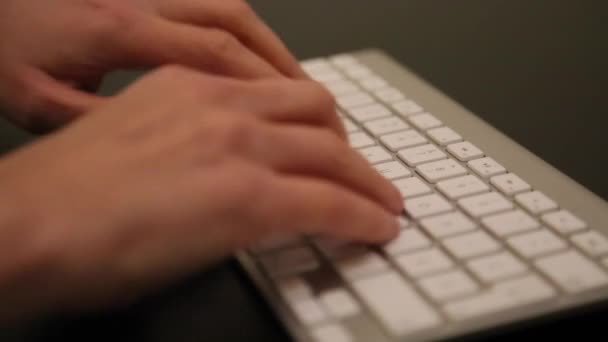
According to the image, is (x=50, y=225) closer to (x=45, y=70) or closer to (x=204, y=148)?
(x=204, y=148)

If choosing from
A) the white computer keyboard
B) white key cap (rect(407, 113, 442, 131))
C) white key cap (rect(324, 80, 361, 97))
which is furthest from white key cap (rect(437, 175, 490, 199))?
white key cap (rect(324, 80, 361, 97))

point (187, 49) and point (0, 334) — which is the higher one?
point (187, 49)

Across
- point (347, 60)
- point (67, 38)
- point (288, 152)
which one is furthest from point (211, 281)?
point (347, 60)

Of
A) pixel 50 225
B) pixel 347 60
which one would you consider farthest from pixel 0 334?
pixel 347 60

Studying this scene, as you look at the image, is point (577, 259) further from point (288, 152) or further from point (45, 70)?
point (45, 70)

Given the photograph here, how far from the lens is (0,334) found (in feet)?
1.33

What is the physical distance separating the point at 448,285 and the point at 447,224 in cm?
6

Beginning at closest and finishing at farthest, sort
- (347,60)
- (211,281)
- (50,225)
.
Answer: (50,225) < (211,281) < (347,60)

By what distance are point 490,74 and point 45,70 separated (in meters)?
0.50

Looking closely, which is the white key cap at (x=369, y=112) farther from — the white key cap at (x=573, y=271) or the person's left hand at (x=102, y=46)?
the white key cap at (x=573, y=271)

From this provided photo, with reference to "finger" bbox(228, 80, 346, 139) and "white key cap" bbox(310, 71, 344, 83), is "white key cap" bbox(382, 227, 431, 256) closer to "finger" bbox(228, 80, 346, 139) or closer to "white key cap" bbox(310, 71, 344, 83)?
"finger" bbox(228, 80, 346, 139)

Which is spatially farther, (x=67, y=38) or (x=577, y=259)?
(x=67, y=38)

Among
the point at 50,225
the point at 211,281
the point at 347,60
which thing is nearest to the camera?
the point at 50,225

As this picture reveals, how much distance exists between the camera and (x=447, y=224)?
43 cm
